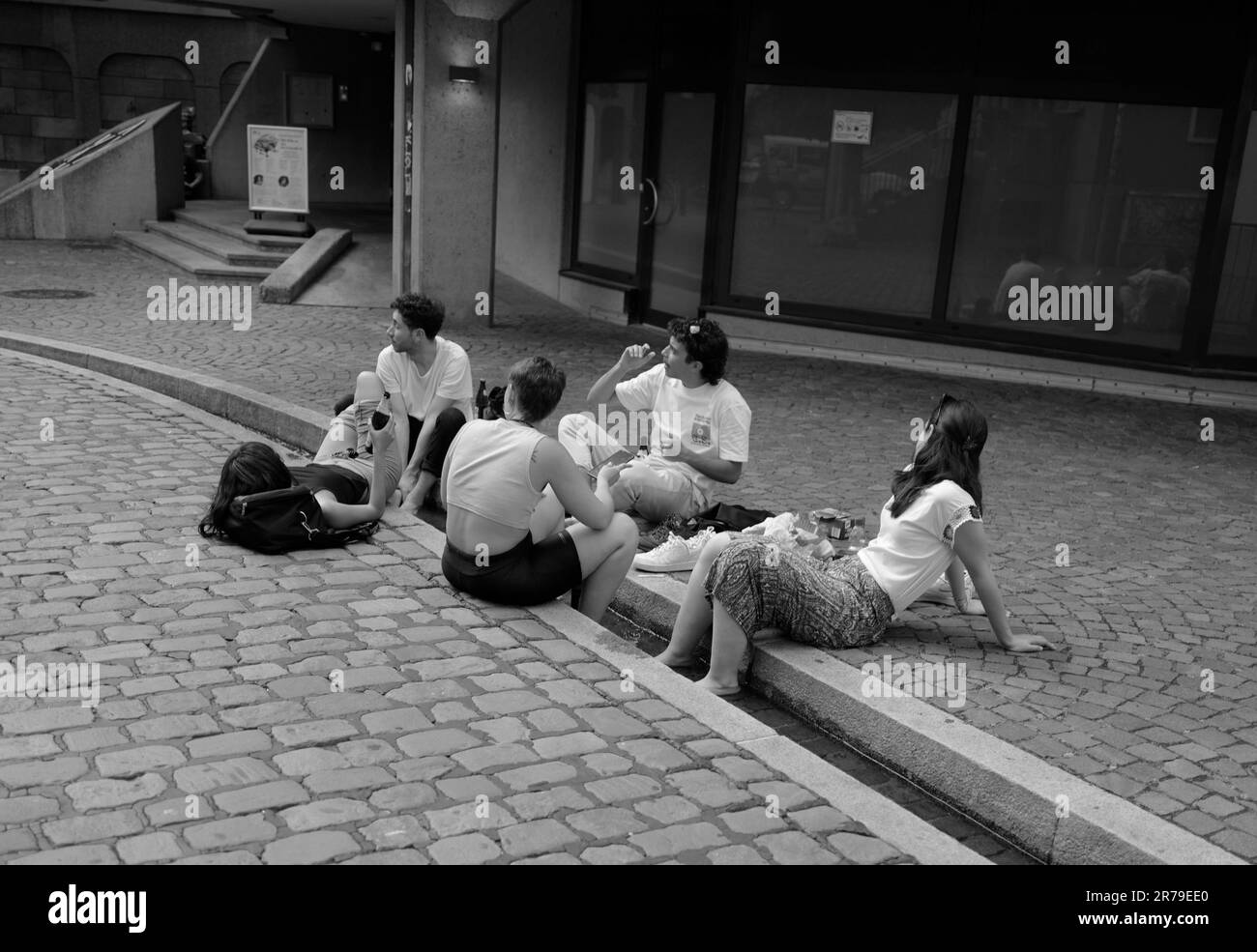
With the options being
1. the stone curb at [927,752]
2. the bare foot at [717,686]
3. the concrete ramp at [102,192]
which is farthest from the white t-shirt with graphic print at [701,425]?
the concrete ramp at [102,192]

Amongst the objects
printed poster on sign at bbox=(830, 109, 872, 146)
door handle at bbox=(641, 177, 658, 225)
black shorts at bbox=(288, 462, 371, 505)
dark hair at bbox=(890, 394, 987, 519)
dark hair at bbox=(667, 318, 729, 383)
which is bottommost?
black shorts at bbox=(288, 462, 371, 505)

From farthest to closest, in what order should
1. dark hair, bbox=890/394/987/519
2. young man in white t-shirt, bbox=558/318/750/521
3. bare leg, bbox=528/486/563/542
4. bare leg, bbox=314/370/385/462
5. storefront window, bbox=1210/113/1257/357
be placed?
1. storefront window, bbox=1210/113/1257/357
2. bare leg, bbox=314/370/385/462
3. young man in white t-shirt, bbox=558/318/750/521
4. bare leg, bbox=528/486/563/542
5. dark hair, bbox=890/394/987/519

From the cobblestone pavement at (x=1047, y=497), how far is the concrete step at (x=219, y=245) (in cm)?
91

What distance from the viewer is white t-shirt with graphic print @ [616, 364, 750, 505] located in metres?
7.11

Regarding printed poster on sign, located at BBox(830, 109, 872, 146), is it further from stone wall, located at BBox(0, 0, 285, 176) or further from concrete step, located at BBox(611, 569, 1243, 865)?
stone wall, located at BBox(0, 0, 285, 176)

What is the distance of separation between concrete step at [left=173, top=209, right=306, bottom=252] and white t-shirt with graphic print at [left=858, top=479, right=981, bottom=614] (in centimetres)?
1335

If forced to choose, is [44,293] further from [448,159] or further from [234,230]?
[448,159]

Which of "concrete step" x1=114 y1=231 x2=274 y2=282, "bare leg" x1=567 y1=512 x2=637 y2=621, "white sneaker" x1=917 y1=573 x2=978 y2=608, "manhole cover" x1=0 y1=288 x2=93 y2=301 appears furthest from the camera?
"concrete step" x1=114 y1=231 x2=274 y2=282

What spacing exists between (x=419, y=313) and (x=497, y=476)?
2.33m

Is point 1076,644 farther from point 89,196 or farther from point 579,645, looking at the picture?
point 89,196

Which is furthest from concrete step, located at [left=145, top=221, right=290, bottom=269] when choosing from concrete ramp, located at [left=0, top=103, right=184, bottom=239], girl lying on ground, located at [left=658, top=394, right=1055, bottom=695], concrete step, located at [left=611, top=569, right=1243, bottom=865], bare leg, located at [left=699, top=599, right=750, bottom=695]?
concrete step, located at [left=611, top=569, right=1243, bottom=865]

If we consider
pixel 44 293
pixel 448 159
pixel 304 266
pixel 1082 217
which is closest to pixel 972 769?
→ pixel 1082 217

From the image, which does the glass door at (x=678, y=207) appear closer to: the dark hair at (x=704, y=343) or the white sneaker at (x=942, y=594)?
the dark hair at (x=704, y=343)

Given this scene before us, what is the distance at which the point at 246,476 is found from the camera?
255 inches
